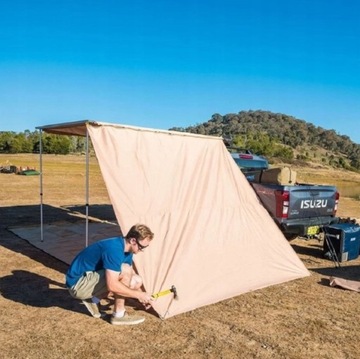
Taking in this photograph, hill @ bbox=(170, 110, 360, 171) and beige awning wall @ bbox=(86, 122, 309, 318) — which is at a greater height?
hill @ bbox=(170, 110, 360, 171)

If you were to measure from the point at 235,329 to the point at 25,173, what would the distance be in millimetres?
27994

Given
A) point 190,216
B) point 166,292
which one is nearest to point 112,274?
point 166,292

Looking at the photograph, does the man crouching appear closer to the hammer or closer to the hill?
the hammer

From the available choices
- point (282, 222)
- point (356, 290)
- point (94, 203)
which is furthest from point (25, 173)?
point (356, 290)

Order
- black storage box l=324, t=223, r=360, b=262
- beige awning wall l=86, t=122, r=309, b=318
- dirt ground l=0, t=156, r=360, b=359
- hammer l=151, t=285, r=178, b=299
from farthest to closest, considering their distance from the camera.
Result: black storage box l=324, t=223, r=360, b=262 → beige awning wall l=86, t=122, r=309, b=318 → hammer l=151, t=285, r=178, b=299 → dirt ground l=0, t=156, r=360, b=359

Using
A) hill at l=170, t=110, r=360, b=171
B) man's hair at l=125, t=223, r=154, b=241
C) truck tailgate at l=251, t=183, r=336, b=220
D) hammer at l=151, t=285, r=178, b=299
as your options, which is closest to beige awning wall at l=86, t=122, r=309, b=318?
hammer at l=151, t=285, r=178, b=299

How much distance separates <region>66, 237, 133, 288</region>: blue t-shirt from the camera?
13.7ft

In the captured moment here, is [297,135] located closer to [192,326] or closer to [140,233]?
[192,326]

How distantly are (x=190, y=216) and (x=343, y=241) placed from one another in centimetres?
355

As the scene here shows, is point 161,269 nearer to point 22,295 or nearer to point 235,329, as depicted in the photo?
point 235,329

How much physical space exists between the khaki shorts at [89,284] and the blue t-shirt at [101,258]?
5cm

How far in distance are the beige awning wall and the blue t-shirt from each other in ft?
2.98

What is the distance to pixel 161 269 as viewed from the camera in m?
5.37

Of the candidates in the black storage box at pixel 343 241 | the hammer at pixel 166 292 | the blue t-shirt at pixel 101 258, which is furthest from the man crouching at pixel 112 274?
the black storage box at pixel 343 241
